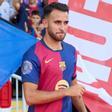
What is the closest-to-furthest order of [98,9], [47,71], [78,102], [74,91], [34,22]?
[74,91] < [47,71] < [78,102] < [98,9] < [34,22]

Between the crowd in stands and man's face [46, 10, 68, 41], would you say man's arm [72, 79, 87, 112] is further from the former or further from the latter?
the crowd in stands

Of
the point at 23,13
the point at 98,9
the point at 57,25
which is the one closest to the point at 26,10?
the point at 23,13

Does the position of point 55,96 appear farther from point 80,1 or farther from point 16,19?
point 16,19

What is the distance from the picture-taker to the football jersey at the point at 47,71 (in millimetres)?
3059

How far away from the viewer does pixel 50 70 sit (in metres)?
3.08

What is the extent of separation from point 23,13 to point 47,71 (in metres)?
4.73

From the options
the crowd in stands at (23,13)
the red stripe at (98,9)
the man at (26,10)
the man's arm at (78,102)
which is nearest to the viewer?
the man's arm at (78,102)

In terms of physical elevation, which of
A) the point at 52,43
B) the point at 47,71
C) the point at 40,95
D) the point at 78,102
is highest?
the point at 52,43

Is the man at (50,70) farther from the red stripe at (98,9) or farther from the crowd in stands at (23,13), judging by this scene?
the crowd in stands at (23,13)

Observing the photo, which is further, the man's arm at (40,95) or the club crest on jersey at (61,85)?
the club crest on jersey at (61,85)

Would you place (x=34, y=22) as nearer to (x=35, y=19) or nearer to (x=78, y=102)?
(x=35, y=19)

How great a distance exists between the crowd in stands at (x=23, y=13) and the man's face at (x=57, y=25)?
3.80 m

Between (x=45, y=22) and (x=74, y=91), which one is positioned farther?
(x=45, y=22)

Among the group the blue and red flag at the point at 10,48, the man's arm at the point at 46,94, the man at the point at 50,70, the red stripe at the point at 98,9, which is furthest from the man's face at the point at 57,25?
the red stripe at the point at 98,9
